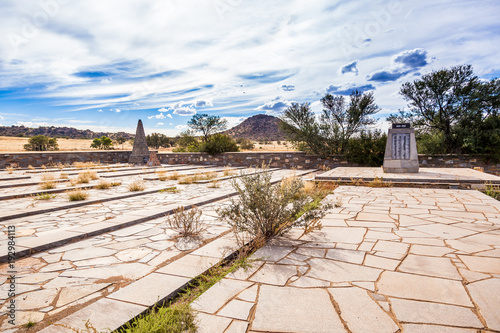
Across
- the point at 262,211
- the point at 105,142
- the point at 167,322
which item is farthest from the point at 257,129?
the point at 167,322

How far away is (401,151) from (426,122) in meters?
7.24

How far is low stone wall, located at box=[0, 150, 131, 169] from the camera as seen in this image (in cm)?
1559

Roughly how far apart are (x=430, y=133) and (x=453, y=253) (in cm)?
1385

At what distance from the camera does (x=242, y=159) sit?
677 inches

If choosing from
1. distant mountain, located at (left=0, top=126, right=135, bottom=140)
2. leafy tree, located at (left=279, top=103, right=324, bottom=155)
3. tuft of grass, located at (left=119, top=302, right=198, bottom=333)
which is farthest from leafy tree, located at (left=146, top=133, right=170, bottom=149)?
tuft of grass, located at (left=119, top=302, right=198, bottom=333)

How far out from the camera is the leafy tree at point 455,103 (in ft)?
44.5

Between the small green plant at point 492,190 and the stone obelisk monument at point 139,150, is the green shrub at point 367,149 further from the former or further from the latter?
the stone obelisk monument at point 139,150

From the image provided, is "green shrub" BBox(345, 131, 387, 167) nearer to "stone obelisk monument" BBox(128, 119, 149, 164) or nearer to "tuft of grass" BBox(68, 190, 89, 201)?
"tuft of grass" BBox(68, 190, 89, 201)

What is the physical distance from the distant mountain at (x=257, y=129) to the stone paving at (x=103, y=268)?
5484 centimetres

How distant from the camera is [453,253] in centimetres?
306

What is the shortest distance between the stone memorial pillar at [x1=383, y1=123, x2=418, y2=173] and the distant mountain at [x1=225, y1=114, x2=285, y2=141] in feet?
160

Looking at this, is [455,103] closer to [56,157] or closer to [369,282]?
[369,282]

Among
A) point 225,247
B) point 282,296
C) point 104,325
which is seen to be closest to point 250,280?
point 282,296

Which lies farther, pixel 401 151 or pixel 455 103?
pixel 455 103
